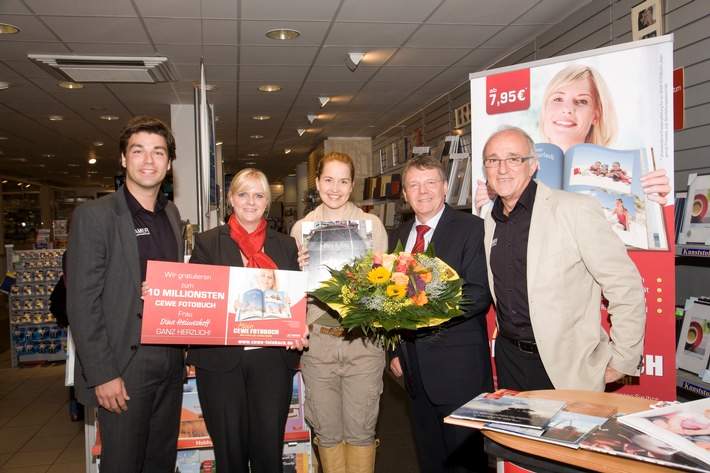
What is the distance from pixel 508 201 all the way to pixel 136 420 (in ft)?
6.37

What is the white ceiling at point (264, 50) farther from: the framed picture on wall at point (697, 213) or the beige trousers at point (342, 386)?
the beige trousers at point (342, 386)

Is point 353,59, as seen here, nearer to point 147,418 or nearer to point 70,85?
point 70,85

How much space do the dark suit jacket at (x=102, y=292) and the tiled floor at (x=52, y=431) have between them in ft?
7.66

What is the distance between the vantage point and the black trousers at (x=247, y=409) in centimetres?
256

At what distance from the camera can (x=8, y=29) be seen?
16.1 ft

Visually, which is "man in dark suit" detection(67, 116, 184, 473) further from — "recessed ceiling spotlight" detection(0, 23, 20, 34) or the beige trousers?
"recessed ceiling spotlight" detection(0, 23, 20, 34)

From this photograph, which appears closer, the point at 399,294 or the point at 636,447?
the point at 636,447

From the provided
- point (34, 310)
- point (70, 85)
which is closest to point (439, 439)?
point (70, 85)

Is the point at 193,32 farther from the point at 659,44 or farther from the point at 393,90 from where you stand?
the point at 659,44

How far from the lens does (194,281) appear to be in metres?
2.44

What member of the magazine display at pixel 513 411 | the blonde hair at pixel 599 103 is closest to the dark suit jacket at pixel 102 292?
the magazine display at pixel 513 411

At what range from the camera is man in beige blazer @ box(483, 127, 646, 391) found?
2287mm

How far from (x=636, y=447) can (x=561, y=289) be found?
1.06 m

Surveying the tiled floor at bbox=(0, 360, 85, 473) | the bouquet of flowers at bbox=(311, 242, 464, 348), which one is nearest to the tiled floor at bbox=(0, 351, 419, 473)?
the tiled floor at bbox=(0, 360, 85, 473)
